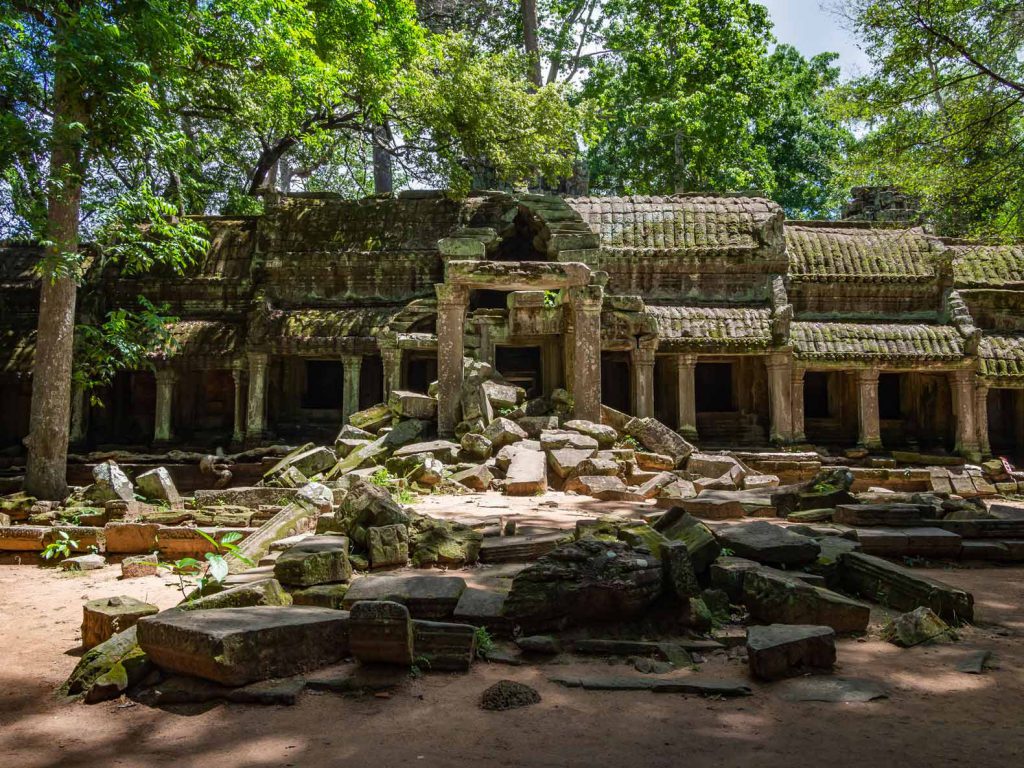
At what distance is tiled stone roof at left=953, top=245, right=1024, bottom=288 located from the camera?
54.9 ft

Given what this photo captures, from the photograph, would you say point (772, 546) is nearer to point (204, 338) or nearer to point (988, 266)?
point (204, 338)

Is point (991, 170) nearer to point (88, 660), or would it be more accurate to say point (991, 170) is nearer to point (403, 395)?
point (403, 395)

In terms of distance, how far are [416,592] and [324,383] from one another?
14.9 m

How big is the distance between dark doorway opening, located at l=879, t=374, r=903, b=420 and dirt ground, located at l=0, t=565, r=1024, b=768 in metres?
15.3

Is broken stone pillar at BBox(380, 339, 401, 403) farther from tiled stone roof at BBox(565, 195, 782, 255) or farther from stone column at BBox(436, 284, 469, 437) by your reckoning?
tiled stone roof at BBox(565, 195, 782, 255)

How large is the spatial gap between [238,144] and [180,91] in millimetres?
10776

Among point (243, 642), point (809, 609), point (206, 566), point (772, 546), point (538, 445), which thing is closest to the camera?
point (243, 642)

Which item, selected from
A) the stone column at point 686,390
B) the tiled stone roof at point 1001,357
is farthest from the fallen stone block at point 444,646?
the tiled stone roof at point 1001,357

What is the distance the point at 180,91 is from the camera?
12.1 metres

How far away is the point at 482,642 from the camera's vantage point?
398 cm

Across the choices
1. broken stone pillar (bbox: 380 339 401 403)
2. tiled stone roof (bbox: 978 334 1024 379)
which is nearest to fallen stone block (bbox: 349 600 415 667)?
broken stone pillar (bbox: 380 339 401 403)

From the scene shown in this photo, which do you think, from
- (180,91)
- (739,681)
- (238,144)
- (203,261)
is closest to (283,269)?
(203,261)

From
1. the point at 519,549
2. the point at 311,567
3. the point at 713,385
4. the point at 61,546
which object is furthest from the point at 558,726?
the point at 713,385

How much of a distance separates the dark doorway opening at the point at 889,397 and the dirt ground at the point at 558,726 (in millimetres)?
15319
